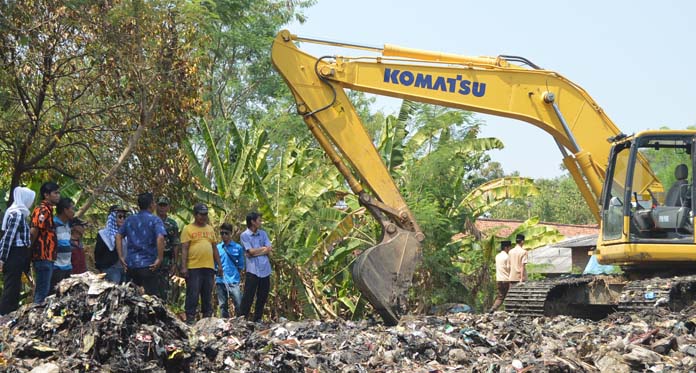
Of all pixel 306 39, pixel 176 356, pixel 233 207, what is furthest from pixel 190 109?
pixel 176 356

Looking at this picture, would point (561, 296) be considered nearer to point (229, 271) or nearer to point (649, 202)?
point (649, 202)

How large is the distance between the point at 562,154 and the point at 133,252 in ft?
18.4

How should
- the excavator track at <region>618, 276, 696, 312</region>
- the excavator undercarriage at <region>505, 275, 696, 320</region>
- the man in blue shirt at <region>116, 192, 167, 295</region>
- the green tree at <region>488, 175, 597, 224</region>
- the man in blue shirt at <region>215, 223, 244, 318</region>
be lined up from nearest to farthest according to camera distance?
the man in blue shirt at <region>116, 192, 167, 295</region> → the excavator track at <region>618, 276, 696, 312</region> → the excavator undercarriage at <region>505, 275, 696, 320</region> → the man in blue shirt at <region>215, 223, 244, 318</region> → the green tree at <region>488, 175, 597, 224</region>

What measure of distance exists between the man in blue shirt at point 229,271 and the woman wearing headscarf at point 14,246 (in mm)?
3171

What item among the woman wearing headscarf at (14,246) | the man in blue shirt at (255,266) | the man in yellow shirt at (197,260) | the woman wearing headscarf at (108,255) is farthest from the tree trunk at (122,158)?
A: the woman wearing headscarf at (14,246)

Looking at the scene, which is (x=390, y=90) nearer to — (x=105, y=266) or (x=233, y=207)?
(x=105, y=266)

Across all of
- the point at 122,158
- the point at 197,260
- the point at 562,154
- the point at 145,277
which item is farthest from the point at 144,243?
the point at 562,154

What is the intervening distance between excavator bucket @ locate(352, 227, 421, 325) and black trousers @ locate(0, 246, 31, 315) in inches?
141

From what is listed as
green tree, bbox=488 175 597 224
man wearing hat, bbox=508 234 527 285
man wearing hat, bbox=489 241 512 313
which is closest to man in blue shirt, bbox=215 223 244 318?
man wearing hat, bbox=508 234 527 285

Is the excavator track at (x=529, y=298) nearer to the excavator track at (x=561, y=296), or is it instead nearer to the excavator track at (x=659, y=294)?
the excavator track at (x=561, y=296)

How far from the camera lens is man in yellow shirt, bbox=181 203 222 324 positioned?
10.8 meters

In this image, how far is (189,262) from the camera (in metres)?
10.8

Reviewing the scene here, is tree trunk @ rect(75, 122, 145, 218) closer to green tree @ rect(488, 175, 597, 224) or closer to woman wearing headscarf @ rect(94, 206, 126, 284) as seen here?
woman wearing headscarf @ rect(94, 206, 126, 284)

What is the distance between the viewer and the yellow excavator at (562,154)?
10.7m
